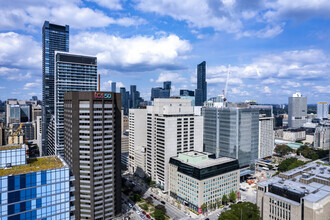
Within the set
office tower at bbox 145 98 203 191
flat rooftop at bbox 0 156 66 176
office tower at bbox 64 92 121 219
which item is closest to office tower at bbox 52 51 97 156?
office tower at bbox 145 98 203 191

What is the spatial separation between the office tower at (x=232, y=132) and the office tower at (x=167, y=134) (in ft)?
60.3

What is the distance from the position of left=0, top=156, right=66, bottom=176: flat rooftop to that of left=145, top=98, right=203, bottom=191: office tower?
231ft

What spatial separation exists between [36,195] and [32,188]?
295cm

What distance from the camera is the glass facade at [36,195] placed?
70438mm

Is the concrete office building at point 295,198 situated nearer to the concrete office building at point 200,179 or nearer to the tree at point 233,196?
the tree at point 233,196

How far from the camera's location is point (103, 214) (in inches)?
3996

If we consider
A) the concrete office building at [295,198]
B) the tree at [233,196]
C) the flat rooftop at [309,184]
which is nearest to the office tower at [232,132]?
the tree at [233,196]

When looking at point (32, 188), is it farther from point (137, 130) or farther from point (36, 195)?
point (137, 130)

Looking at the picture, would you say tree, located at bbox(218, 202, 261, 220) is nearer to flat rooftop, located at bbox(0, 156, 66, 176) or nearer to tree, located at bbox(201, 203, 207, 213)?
tree, located at bbox(201, 203, 207, 213)

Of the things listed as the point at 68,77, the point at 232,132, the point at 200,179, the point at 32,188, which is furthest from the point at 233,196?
the point at 68,77

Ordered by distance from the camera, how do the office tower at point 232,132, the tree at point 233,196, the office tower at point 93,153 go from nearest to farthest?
the office tower at point 93,153 < the tree at point 233,196 < the office tower at point 232,132

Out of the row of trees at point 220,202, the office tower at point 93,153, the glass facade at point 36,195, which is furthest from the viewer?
the row of trees at point 220,202

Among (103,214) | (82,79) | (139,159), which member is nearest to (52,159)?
(103,214)

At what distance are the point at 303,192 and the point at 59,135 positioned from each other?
162520mm
